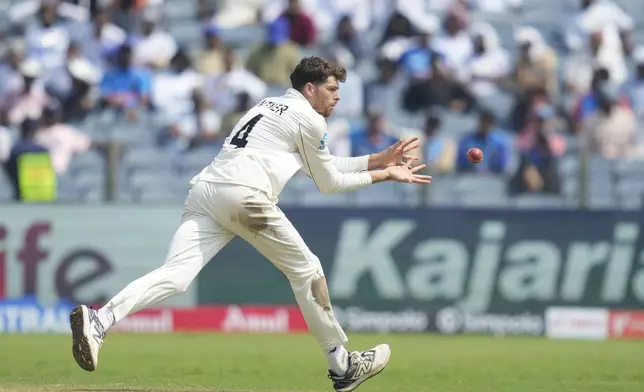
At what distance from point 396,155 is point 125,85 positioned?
32.4 feet

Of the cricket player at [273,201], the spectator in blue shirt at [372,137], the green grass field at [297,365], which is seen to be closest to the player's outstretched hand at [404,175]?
the cricket player at [273,201]

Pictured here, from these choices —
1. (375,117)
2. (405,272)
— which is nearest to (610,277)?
(405,272)

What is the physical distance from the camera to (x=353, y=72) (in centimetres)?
1834

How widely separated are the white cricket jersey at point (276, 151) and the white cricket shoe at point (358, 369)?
114 centimetres

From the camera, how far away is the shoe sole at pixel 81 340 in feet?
25.4

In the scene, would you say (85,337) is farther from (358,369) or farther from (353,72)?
(353,72)

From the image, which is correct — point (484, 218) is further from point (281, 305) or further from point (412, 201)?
point (281, 305)

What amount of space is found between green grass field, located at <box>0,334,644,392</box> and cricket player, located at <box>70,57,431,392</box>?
88cm

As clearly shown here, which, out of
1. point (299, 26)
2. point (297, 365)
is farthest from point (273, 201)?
point (299, 26)

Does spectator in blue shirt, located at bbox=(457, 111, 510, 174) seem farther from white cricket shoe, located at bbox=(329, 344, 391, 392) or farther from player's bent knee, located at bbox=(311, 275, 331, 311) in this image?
player's bent knee, located at bbox=(311, 275, 331, 311)

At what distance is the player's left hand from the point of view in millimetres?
8766

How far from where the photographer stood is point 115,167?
1590cm

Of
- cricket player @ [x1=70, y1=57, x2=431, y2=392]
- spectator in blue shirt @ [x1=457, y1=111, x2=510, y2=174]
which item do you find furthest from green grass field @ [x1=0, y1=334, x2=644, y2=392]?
spectator in blue shirt @ [x1=457, y1=111, x2=510, y2=174]

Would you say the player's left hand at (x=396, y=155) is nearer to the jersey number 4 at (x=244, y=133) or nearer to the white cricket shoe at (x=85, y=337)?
the jersey number 4 at (x=244, y=133)
